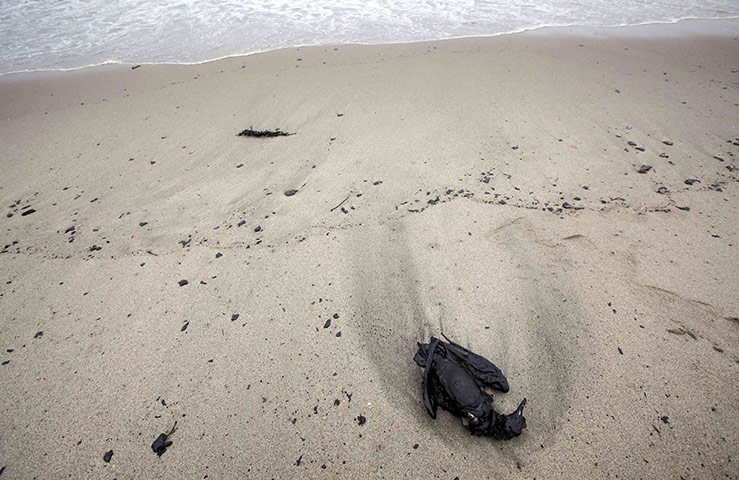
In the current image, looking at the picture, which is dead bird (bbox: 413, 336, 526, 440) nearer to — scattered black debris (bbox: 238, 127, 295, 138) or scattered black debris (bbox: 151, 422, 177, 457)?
scattered black debris (bbox: 151, 422, 177, 457)

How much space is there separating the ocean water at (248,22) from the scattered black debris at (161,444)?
5.84m

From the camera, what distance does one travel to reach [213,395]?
185cm

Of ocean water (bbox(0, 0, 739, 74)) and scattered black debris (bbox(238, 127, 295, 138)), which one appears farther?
ocean water (bbox(0, 0, 739, 74))

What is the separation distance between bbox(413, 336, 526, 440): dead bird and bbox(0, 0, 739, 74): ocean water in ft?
18.9

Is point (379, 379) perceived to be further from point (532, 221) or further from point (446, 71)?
point (446, 71)

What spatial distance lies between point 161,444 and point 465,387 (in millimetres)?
1459

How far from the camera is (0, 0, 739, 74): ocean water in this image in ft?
20.2

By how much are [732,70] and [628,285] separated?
16.3 feet

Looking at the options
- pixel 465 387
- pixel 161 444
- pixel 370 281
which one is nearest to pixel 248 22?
pixel 370 281

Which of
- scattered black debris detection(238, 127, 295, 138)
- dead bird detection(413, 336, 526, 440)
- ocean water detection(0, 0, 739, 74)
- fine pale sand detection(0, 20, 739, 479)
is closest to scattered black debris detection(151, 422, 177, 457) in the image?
fine pale sand detection(0, 20, 739, 479)

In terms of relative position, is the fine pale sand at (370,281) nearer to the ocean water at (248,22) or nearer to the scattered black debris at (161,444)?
the scattered black debris at (161,444)

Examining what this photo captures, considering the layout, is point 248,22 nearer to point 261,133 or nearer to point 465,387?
point 261,133

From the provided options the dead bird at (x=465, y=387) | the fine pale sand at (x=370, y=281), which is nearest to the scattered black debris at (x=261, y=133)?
the fine pale sand at (x=370, y=281)

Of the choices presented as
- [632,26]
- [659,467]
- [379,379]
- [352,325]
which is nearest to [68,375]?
[352,325]
